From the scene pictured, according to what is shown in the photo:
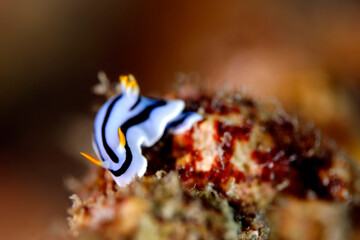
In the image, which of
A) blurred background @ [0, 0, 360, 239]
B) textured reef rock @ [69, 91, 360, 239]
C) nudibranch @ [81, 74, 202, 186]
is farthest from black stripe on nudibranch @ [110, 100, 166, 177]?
blurred background @ [0, 0, 360, 239]

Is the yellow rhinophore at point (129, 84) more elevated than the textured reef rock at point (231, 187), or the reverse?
the yellow rhinophore at point (129, 84)

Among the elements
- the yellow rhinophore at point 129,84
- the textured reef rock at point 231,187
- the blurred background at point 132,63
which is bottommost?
the textured reef rock at point 231,187

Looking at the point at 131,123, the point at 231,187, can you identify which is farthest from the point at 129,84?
the point at 231,187

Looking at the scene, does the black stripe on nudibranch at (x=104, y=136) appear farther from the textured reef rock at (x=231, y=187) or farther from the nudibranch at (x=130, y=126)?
the textured reef rock at (x=231, y=187)

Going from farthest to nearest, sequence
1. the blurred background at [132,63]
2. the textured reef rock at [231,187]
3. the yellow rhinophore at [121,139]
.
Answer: the blurred background at [132,63]
the yellow rhinophore at [121,139]
the textured reef rock at [231,187]

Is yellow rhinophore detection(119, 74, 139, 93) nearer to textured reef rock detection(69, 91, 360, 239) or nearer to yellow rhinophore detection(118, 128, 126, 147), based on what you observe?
textured reef rock detection(69, 91, 360, 239)

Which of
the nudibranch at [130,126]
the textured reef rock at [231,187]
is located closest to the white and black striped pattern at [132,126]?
the nudibranch at [130,126]
